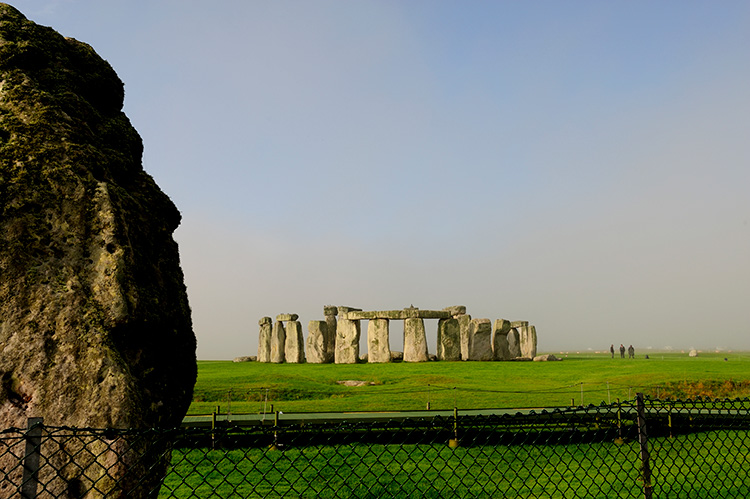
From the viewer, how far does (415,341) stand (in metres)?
32.6

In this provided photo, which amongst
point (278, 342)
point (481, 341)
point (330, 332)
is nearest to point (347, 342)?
point (330, 332)

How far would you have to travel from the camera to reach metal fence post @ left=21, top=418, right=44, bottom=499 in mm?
2969

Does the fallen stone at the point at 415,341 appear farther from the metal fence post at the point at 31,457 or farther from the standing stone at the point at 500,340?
the metal fence post at the point at 31,457

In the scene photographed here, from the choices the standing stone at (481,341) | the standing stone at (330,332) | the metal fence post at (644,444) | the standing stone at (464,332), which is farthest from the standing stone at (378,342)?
the metal fence post at (644,444)

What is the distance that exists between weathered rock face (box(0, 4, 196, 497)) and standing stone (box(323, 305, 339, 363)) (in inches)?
1209

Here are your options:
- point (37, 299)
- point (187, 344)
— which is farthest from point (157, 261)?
point (37, 299)

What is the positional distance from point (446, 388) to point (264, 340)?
67.0ft

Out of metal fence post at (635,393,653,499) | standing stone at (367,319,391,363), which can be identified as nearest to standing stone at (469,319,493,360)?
standing stone at (367,319,391,363)

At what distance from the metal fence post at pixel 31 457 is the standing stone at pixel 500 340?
1282 inches

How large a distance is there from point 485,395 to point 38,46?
54.4 ft

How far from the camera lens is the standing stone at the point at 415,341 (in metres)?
32.4

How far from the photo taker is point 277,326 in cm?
3631

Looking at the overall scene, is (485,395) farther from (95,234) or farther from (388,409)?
(95,234)

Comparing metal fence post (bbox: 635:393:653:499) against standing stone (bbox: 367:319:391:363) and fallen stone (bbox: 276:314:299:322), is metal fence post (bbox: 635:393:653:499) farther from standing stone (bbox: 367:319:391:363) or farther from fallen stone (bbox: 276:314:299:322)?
fallen stone (bbox: 276:314:299:322)
